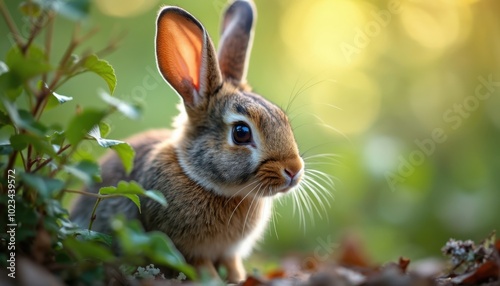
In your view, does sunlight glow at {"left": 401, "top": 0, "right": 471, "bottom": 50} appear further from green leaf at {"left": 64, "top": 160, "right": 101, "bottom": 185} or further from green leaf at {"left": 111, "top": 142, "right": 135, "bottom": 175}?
green leaf at {"left": 64, "top": 160, "right": 101, "bottom": 185}

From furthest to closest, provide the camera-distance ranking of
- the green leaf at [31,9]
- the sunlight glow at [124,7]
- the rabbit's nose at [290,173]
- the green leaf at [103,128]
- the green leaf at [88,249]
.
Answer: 1. the sunlight glow at [124,7]
2. the rabbit's nose at [290,173]
3. the green leaf at [103,128]
4. the green leaf at [31,9]
5. the green leaf at [88,249]

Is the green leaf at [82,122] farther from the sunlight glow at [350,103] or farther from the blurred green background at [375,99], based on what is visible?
the sunlight glow at [350,103]

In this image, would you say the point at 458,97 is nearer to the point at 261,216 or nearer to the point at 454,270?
the point at 261,216

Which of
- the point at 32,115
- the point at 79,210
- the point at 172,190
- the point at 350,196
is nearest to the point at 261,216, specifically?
the point at 172,190

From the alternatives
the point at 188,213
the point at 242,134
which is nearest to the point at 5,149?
the point at 188,213

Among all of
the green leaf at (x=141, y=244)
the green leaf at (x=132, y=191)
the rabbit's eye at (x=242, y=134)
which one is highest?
the rabbit's eye at (x=242, y=134)

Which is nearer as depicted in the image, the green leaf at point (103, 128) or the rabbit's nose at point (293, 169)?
the green leaf at point (103, 128)

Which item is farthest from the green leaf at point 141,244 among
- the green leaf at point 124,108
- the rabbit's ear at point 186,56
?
the rabbit's ear at point 186,56

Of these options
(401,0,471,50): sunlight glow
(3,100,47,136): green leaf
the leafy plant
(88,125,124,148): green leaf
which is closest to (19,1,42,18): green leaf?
the leafy plant
